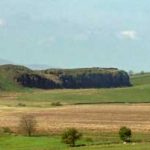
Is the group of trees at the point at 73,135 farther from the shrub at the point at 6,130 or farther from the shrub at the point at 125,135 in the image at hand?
the shrub at the point at 6,130

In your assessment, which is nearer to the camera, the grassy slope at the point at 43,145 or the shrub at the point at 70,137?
the grassy slope at the point at 43,145

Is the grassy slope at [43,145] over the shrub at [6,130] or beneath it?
beneath

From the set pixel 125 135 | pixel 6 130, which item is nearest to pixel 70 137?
pixel 125 135

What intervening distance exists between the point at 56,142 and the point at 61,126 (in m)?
22.8

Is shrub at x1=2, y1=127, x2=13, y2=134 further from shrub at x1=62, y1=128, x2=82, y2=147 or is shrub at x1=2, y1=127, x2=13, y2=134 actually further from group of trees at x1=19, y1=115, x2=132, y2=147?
shrub at x1=62, y1=128, x2=82, y2=147

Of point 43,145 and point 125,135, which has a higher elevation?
point 125,135

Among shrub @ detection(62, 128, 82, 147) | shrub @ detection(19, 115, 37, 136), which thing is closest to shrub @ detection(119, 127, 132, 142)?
shrub @ detection(62, 128, 82, 147)

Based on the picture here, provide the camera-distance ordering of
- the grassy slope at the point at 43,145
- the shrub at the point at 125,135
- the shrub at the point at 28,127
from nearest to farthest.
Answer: the grassy slope at the point at 43,145 < the shrub at the point at 125,135 < the shrub at the point at 28,127

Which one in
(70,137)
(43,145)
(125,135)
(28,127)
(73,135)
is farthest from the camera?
(28,127)

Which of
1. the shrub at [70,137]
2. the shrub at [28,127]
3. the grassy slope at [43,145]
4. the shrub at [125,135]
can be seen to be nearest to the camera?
the grassy slope at [43,145]

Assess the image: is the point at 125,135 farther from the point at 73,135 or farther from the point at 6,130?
the point at 6,130

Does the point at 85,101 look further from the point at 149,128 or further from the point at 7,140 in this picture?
the point at 7,140

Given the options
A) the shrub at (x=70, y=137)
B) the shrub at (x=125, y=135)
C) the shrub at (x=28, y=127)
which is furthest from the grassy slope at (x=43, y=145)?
the shrub at (x=28, y=127)

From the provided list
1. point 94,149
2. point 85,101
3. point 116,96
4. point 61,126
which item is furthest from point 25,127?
point 116,96
